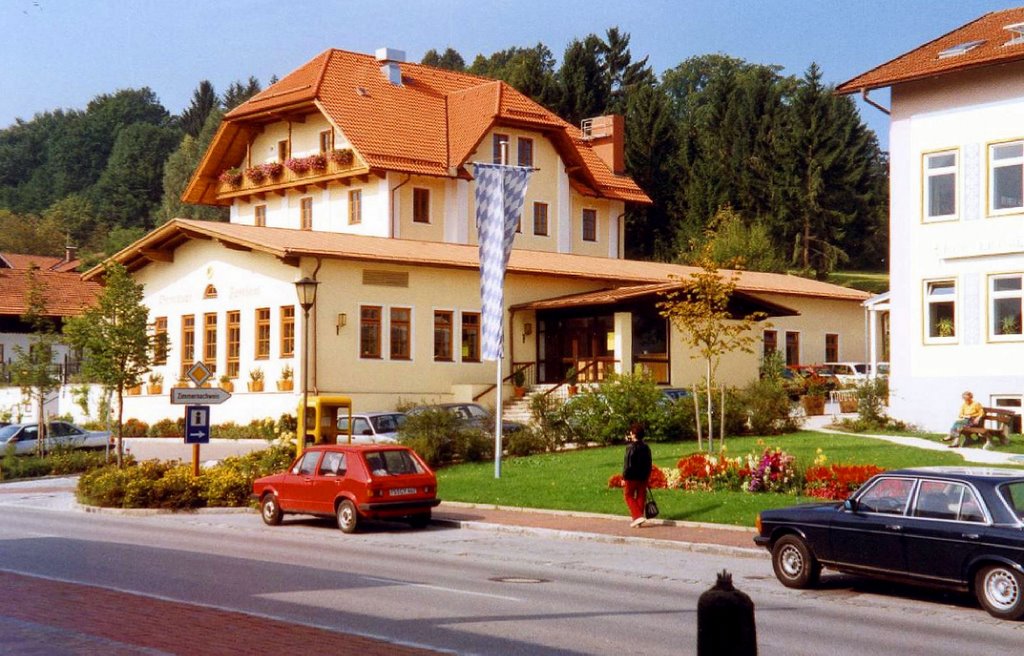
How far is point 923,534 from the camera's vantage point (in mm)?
14469

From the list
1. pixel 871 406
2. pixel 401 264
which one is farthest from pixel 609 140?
pixel 871 406

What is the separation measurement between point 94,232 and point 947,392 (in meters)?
93.0

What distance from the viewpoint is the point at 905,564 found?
14.7m

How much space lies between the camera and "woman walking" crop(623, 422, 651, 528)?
21.4m

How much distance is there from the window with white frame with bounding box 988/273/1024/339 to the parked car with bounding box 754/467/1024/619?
2072 cm

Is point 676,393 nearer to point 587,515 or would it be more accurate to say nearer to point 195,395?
point 195,395

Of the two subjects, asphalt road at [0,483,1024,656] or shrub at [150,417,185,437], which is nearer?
asphalt road at [0,483,1024,656]

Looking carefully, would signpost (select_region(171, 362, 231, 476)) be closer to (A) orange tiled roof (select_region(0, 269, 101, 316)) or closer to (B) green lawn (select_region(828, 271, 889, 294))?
(A) orange tiled roof (select_region(0, 269, 101, 316))

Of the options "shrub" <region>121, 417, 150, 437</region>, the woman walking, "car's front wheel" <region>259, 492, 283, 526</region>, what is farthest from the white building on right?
"shrub" <region>121, 417, 150, 437</region>

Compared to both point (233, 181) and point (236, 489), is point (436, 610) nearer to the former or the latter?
point (236, 489)

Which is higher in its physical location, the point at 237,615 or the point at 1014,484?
the point at 1014,484

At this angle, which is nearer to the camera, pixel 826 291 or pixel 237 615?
pixel 237 615

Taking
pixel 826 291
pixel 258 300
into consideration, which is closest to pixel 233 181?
pixel 258 300

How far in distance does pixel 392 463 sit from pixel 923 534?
1099cm
